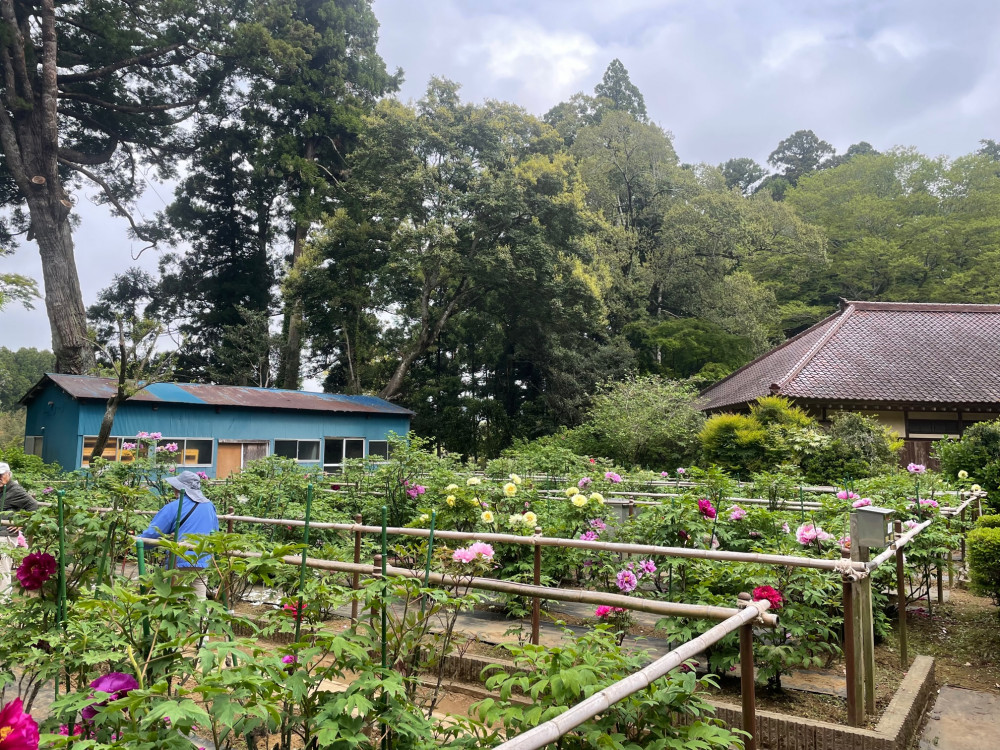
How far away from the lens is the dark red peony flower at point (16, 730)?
3.49ft

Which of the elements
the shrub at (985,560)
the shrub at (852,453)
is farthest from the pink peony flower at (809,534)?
the shrub at (852,453)

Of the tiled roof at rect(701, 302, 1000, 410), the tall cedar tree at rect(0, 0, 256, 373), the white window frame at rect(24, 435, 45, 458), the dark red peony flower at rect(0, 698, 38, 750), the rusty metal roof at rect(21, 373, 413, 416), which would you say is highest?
the tall cedar tree at rect(0, 0, 256, 373)

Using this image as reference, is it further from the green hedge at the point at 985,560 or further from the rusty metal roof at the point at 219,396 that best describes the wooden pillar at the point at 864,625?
the rusty metal roof at the point at 219,396

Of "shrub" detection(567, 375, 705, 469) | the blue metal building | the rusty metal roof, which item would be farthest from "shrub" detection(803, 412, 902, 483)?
the rusty metal roof

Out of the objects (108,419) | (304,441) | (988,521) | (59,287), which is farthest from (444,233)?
(988,521)

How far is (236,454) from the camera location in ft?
61.1

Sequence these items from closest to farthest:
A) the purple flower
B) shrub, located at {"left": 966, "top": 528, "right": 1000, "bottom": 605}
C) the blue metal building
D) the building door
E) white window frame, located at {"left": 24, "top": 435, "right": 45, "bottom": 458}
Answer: the purple flower < shrub, located at {"left": 966, "top": 528, "right": 1000, "bottom": 605} < the blue metal building < white window frame, located at {"left": 24, "top": 435, "right": 45, "bottom": 458} < the building door

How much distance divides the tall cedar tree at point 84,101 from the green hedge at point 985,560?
2648 centimetres

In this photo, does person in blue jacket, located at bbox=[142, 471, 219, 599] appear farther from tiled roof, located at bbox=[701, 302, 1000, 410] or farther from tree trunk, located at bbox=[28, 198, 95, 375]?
tree trunk, located at bbox=[28, 198, 95, 375]

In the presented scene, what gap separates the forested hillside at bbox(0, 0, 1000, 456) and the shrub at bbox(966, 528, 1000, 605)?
19.2 meters

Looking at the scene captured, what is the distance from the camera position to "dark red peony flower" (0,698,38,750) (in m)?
1.06

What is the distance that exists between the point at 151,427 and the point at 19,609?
16.2 meters

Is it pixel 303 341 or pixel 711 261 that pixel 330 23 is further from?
pixel 711 261

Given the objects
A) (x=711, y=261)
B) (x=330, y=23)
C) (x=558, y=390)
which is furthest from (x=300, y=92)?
(x=711, y=261)
